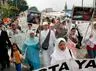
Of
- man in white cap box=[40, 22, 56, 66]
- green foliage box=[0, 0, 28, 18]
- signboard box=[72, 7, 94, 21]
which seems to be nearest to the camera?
man in white cap box=[40, 22, 56, 66]

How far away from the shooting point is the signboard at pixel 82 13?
1741 centimetres

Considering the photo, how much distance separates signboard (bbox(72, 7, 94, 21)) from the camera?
17.4 metres

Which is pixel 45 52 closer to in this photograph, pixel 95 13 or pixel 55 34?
pixel 55 34

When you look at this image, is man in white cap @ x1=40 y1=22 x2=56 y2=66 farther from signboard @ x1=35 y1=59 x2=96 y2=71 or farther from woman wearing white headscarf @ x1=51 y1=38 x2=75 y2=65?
signboard @ x1=35 y1=59 x2=96 y2=71

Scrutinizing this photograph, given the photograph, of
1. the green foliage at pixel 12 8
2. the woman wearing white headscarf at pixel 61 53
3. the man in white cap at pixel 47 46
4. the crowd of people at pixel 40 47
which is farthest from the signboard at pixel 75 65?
the green foliage at pixel 12 8

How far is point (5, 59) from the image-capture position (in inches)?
627

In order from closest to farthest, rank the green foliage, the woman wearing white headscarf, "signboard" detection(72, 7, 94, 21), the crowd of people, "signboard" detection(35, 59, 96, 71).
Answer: "signboard" detection(35, 59, 96, 71) → the woman wearing white headscarf → the crowd of people → "signboard" detection(72, 7, 94, 21) → the green foliage

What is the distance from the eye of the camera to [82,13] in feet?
58.4

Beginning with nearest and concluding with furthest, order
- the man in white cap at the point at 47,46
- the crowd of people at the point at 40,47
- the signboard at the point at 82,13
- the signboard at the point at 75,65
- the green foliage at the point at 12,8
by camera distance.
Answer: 1. the signboard at the point at 75,65
2. the crowd of people at the point at 40,47
3. the man in white cap at the point at 47,46
4. the signboard at the point at 82,13
5. the green foliage at the point at 12,8

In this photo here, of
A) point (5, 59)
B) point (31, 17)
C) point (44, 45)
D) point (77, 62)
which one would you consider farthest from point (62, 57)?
point (31, 17)

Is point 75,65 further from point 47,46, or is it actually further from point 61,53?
point 47,46

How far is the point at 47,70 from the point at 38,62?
585cm

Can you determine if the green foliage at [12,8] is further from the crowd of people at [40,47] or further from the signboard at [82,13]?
the crowd of people at [40,47]

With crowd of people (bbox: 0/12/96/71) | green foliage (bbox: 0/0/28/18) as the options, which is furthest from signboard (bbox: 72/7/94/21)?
green foliage (bbox: 0/0/28/18)
